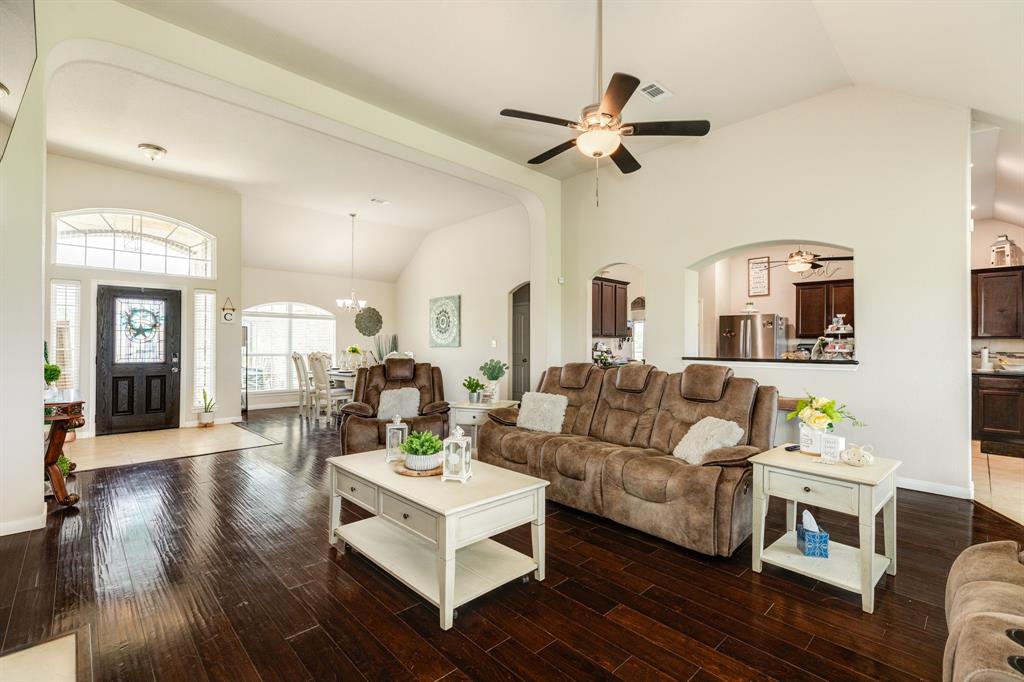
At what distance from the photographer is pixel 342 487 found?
9.46 ft

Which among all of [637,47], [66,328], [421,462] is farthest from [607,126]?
[66,328]

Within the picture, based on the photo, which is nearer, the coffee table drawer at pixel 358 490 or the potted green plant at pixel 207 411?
the coffee table drawer at pixel 358 490

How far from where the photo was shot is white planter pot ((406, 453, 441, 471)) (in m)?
2.62

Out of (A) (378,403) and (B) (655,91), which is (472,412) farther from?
(B) (655,91)

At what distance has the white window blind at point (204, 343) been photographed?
7070 mm

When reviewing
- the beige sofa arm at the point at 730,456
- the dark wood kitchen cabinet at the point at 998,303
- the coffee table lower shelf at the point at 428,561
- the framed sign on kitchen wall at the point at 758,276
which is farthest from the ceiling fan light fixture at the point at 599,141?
the framed sign on kitchen wall at the point at 758,276

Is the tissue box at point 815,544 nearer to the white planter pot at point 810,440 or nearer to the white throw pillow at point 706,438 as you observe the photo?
the white planter pot at point 810,440

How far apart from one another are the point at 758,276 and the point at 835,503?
7449mm

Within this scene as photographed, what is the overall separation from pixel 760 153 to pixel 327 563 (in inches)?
200

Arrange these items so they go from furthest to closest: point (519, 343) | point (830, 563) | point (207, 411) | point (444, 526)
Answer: point (519, 343) < point (207, 411) < point (830, 563) < point (444, 526)

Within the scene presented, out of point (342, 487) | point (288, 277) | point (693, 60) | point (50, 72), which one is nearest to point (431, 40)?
point (693, 60)

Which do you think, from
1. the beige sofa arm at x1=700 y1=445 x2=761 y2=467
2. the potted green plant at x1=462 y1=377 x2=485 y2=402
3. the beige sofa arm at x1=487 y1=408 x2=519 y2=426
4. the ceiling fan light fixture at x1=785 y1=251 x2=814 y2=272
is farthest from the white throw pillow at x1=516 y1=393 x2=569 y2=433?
the ceiling fan light fixture at x1=785 y1=251 x2=814 y2=272

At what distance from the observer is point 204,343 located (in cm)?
712

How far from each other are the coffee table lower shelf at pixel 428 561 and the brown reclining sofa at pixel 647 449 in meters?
0.88
